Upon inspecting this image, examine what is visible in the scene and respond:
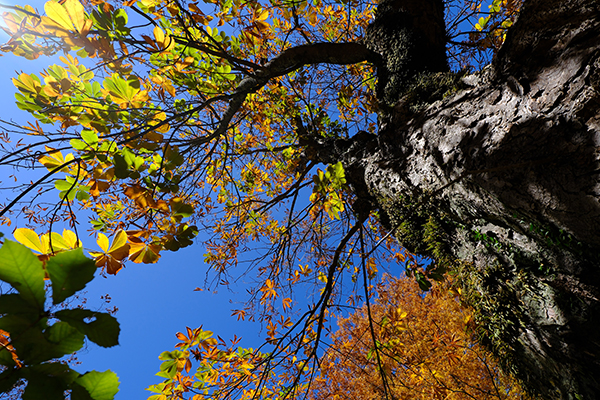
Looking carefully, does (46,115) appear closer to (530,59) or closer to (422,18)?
(530,59)

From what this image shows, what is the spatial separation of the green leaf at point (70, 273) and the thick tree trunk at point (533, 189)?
1.13 m

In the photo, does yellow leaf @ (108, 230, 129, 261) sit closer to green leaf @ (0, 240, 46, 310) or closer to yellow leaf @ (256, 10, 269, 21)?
green leaf @ (0, 240, 46, 310)

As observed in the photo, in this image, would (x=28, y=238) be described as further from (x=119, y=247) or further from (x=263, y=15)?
(x=263, y=15)

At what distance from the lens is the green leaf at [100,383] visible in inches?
14.9

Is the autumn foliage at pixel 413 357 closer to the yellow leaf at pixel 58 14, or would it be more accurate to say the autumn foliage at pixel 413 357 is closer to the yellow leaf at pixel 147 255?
the yellow leaf at pixel 147 255

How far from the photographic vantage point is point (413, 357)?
3.26m

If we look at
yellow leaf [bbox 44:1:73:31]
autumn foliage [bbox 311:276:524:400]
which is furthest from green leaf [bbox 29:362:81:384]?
autumn foliage [bbox 311:276:524:400]

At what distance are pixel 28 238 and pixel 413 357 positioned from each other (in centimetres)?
398

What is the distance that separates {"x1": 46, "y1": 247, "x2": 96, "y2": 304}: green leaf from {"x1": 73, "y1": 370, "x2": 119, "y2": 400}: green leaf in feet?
0.43

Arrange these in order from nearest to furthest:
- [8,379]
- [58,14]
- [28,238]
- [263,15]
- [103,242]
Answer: [8,379], [28,238], [103,242], [58,14], [263,15]

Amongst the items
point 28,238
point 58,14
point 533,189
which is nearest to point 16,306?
point 28,238

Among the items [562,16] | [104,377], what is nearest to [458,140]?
[562,16]

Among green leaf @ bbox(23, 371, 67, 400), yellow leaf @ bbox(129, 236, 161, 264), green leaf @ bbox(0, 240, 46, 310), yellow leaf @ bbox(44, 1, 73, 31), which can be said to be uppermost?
yellow leaf @ bbox(44, 1, 73, 31)

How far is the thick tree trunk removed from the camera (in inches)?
32.5
